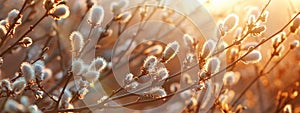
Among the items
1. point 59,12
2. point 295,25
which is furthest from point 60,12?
point 295,25

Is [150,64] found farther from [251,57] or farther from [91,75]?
[251,57]

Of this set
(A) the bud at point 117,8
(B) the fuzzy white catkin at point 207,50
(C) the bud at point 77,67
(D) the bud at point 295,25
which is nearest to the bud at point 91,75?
(C) the bud at point 77,67

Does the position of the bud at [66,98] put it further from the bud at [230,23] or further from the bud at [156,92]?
the bud at [230,23]

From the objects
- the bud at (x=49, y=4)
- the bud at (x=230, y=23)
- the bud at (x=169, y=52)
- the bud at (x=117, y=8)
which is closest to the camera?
the bud at (x=49, y=4)

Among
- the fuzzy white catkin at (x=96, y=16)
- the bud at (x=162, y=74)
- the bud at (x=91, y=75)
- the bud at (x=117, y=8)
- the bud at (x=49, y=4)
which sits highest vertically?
the bud at (x=117, y=8)

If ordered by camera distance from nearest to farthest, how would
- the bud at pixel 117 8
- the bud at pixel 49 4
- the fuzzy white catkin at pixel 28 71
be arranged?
the fuzzy white catkin at pixel 28 71 → the bud at pixel 49 4 → the bud at pixel 117 8

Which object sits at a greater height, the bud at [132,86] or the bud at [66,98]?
the bud at [66,98]

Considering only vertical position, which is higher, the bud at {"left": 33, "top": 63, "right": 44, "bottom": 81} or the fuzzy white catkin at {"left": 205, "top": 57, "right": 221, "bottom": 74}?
the fuzzy white catkin at {"left": 205, "top": 57, "right": 221, "bottom": 74}

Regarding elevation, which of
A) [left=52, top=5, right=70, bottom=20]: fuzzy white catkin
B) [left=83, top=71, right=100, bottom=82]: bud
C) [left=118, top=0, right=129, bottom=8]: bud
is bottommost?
[left=83, top=71, right=100, bottom=82]: bud

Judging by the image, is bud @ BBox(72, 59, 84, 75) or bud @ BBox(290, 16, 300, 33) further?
bud @ BBox(290, 16, 300, 33)

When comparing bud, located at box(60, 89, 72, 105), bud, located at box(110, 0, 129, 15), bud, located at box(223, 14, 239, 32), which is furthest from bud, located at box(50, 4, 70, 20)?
bud, located at box(223, 14, 239, 32)

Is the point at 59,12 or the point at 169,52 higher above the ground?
the point at 59,12

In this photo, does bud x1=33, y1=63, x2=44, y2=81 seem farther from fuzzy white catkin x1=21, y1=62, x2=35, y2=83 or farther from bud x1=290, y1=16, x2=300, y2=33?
bud x1=290, y1=16, x2=300, y2=33

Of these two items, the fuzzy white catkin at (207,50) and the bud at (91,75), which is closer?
the bud at (91,75)
